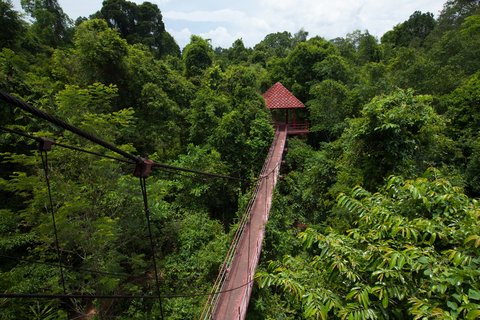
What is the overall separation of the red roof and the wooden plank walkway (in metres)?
4.70

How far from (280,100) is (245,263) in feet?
29.5

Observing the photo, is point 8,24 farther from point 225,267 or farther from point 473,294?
point 473,294

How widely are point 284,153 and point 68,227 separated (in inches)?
357

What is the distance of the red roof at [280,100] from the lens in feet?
42.8

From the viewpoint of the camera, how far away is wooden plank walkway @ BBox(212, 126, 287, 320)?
4883 mm

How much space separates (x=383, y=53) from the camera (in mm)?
22281

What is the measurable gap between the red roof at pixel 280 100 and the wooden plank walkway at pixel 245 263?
15.4ft

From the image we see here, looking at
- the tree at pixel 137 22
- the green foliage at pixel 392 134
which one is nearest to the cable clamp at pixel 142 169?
the green foliage at pixel 392 134

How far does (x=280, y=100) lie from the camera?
43.5ft

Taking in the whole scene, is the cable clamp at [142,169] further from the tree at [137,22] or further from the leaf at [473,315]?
the tree at [137,22]

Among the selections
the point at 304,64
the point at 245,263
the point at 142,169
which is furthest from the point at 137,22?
the point at 142,169

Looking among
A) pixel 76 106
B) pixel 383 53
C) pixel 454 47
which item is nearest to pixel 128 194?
pixel 76 106

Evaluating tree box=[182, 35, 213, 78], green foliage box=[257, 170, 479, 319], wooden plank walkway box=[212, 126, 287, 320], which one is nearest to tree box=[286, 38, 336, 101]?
tree box=[182, 35, 213, 78]

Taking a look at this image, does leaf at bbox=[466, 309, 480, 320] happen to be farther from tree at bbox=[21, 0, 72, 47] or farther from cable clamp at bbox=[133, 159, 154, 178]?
tree at bbox=[21, 0, 72, 47]
